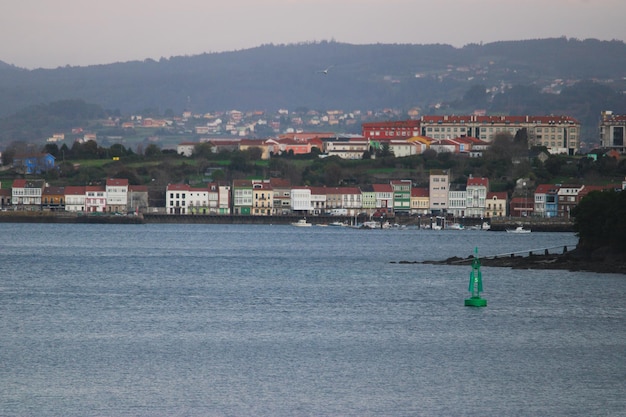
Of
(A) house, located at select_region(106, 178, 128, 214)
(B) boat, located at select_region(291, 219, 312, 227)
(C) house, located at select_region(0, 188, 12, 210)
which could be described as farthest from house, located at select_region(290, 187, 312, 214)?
(C) house, located at select_region(0, 188, 12, 210)

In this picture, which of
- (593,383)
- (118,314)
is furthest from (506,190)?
(593,383)

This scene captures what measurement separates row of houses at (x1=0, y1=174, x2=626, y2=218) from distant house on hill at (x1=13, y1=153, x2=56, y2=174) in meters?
8.58

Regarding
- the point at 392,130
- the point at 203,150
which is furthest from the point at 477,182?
the point at 392,130

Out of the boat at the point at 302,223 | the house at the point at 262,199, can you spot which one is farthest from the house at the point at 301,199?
the boat at the point at 302,223

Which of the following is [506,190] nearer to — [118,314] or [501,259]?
[501,259]

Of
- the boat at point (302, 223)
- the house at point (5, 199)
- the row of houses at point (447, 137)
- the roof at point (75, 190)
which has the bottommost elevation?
the boat at point (302, 223)

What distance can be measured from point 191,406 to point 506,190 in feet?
216

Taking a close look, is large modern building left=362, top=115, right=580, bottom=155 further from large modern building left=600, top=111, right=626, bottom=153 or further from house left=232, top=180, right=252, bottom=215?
house left=232, top=180, right=252, bottom=215

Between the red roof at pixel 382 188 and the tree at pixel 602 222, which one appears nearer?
the tree at pixel 602 222

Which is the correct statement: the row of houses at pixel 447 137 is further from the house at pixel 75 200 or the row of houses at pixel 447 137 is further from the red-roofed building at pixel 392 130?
the house at pixel 75 200

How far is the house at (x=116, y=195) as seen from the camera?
78.8 meters

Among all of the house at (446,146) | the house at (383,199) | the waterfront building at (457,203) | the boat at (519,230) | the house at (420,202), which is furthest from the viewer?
the house at (446,146)

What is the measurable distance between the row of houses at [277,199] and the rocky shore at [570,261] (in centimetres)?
3744

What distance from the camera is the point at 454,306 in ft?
92.9
